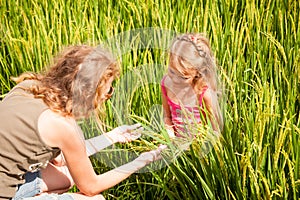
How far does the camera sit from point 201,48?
2133 mm

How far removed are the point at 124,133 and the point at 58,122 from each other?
353 millimetres

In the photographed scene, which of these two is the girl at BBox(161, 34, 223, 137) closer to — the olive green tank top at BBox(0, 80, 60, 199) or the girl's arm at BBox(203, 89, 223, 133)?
the girl's arm at BBox(203, 89, 223, 133)

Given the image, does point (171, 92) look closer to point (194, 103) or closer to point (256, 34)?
point (194, 103)

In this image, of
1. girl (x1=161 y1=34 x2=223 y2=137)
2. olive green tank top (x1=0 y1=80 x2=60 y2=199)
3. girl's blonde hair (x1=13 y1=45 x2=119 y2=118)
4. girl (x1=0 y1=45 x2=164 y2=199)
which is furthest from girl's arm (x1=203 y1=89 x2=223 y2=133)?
olive green tank top (x1=0 y1=80 x2=60 y2=199)

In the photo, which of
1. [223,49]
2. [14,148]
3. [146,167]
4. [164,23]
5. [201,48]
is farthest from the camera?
[164,23]

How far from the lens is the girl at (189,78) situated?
2117 mm

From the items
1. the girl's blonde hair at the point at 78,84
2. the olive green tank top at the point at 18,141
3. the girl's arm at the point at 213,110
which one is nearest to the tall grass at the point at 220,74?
the girl's arm at the point at 213,110

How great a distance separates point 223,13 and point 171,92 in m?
0.70

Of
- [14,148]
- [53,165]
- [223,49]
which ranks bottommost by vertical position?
[53,165]

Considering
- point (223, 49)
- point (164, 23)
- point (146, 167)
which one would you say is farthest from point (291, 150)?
point (164, 23)

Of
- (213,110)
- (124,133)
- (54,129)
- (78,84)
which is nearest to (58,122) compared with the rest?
(54,129)

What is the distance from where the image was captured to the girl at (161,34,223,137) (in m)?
2.12

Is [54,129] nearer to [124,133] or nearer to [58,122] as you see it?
[58,122]

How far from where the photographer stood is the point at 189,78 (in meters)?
2.14
